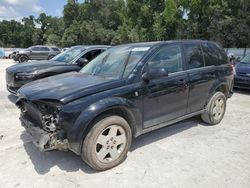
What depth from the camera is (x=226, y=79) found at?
18.6 feet

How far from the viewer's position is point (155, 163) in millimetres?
3871

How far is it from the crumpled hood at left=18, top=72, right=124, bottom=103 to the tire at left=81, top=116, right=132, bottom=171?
1.45 ft

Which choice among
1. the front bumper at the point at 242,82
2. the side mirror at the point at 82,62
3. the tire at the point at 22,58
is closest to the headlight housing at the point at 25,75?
the side mirror at the point at 82,62

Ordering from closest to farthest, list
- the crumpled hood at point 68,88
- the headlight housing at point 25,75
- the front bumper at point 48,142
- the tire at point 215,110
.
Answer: the front bumper at point 48,142 < the crumpled hood at point 68,88 < the tire at point 215,110 < the headlight housing at point 25,75

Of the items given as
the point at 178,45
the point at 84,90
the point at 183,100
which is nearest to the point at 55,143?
the point at 84,90

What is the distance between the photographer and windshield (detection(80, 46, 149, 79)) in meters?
4.17

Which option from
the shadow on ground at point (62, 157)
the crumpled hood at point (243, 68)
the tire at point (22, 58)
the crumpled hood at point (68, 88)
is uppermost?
the crumpled hood at point (68, 88)

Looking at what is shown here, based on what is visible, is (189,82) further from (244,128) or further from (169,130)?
(244,128)

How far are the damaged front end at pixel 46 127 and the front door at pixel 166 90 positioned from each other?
135cm

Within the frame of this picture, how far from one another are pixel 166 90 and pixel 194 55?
1.18 meters

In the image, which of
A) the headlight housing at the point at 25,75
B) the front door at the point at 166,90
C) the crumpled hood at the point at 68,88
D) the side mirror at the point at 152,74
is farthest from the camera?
the headlight housing at the point at 25,75

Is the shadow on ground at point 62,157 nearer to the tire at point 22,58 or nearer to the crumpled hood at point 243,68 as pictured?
the crumpled hood at point 243,68

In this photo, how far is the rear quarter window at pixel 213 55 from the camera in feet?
17.5

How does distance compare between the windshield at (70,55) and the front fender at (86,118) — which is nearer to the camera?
the front fender at (86,118)
